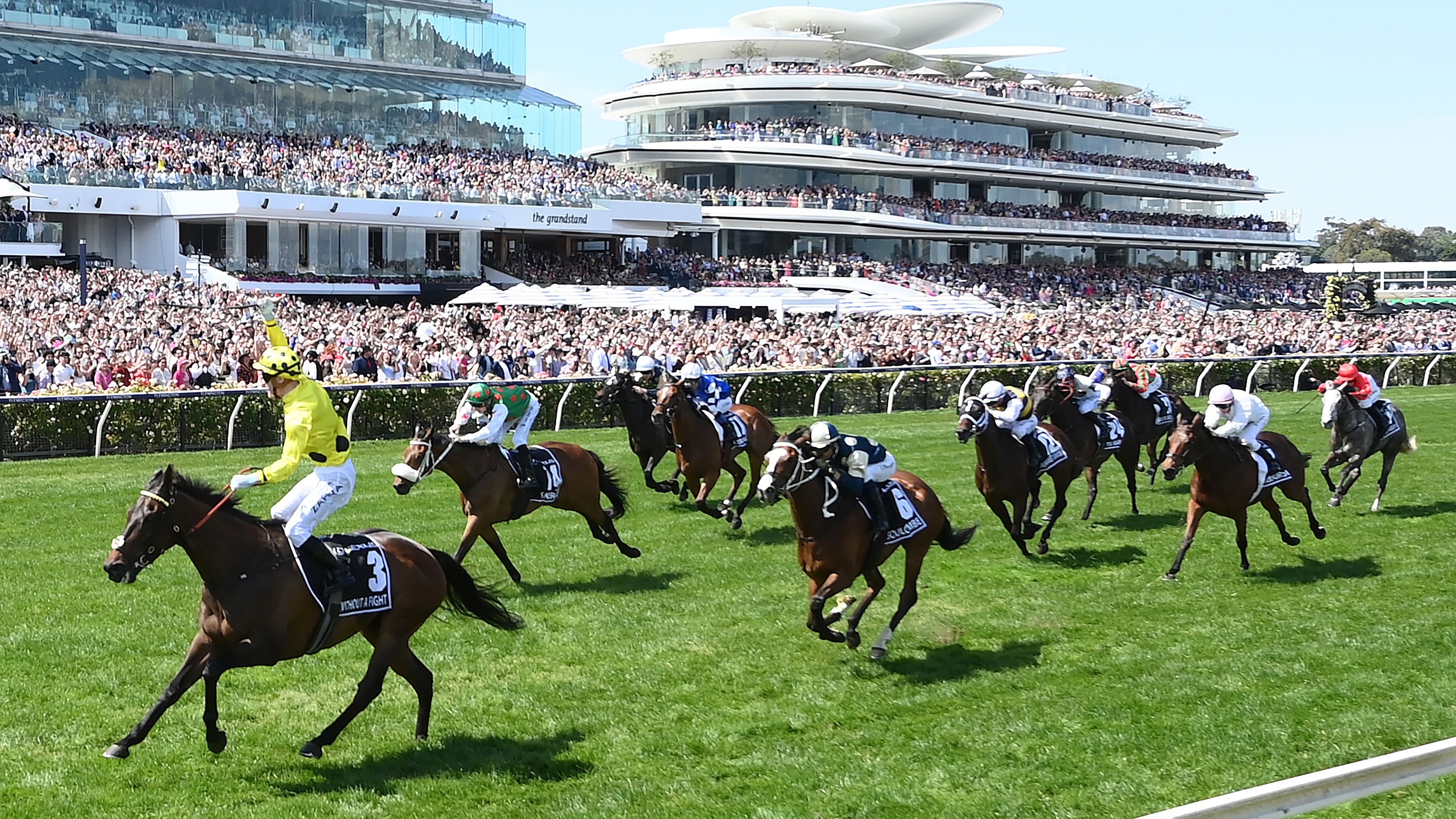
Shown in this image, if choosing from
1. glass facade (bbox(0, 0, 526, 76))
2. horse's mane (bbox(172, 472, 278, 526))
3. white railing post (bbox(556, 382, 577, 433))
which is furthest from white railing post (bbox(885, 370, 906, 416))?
glass facade (bbox(0, 0, 526, 76))

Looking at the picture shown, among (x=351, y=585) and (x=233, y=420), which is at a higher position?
(x=351, y=585)

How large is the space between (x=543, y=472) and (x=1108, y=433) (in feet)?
16.1

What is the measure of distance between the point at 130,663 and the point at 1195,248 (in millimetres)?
61904

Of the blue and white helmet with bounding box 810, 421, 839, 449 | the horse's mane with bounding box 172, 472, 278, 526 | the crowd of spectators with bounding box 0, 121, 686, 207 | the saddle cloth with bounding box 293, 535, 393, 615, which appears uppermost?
the crowd of spectators with bounding box 0, 121, 686, 207

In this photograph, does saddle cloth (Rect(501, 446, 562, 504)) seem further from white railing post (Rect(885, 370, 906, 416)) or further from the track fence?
white railing post (Rect(885, 370, 906, 416))

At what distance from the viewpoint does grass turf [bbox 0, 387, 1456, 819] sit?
5.75 metres

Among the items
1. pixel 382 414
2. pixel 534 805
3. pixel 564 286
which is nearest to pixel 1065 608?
pixel 534 805

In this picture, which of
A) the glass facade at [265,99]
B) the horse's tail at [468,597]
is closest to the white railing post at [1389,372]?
the horse's tail at [468,597]

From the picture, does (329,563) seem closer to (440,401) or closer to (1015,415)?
(1015,415)

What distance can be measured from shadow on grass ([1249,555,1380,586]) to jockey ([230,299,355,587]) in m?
6.08

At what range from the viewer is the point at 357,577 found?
6.24 m

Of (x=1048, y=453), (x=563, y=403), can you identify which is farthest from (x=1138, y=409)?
(x=563, y=403)

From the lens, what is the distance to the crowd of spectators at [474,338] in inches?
736

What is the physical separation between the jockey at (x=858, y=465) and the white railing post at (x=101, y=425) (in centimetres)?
1076
